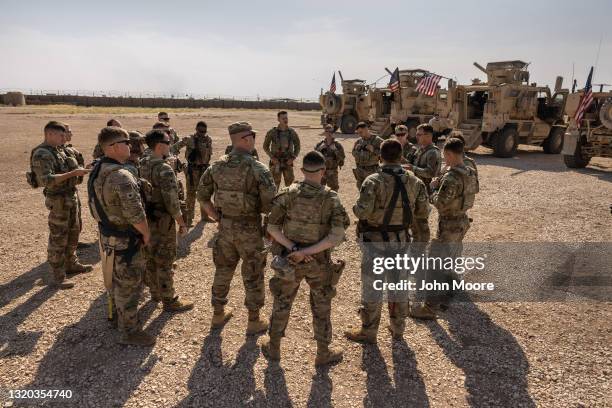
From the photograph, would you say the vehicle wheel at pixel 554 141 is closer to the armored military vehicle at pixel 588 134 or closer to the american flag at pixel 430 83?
the armored military vehicle at pixel 588 134

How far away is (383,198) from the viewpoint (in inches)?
145

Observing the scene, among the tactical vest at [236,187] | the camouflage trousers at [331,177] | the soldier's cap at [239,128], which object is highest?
the soldier's cap at [239,128]

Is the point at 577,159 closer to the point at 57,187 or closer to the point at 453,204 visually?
the point at 453,204

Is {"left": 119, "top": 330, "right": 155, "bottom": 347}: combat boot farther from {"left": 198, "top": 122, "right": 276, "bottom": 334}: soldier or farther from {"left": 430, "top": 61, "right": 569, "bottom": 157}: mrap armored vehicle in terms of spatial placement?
{"left": 430, "top": 61, "right": 569, "bottom": 157}: mrap armored vehicle

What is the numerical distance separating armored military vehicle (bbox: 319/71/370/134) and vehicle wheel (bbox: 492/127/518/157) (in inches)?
382

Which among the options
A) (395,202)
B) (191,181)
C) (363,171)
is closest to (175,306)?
(395,202)

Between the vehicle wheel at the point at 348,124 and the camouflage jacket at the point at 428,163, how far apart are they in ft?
63.9

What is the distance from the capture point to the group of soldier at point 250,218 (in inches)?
131

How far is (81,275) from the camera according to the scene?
17.7ft

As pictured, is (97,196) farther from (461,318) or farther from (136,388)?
(461,318)

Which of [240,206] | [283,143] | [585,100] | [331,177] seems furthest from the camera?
[585,100]

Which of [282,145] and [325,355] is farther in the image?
[282,145]

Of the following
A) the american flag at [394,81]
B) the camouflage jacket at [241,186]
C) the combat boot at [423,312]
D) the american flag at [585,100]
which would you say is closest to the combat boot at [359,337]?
the combat boot at [423,312]

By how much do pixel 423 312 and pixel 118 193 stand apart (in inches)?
136
